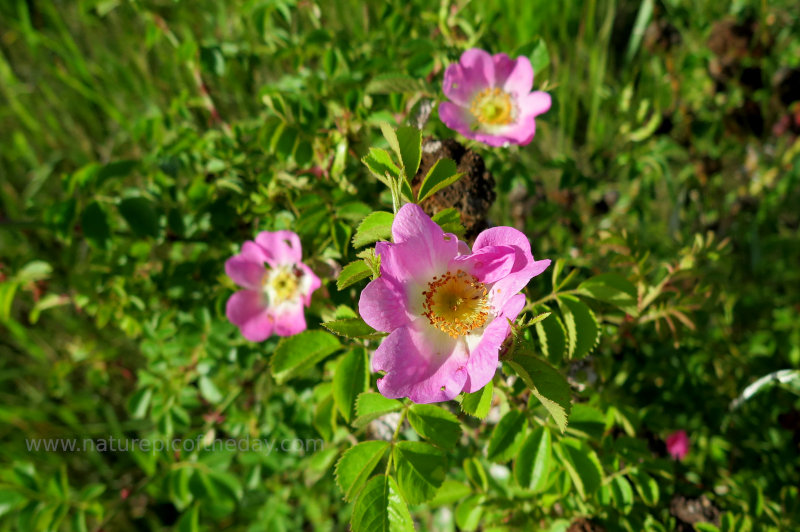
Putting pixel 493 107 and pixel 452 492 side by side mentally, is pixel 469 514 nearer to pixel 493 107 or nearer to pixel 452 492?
pixel 452 492

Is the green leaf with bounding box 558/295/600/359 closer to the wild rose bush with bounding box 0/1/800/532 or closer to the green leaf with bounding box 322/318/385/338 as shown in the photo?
the wild rose bush with bounding box 0/1/800/532

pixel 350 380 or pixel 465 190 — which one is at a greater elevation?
pixel 465 190

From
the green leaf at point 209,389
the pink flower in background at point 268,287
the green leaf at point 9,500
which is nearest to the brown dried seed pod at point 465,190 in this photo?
the pink flower in background at point 268,287

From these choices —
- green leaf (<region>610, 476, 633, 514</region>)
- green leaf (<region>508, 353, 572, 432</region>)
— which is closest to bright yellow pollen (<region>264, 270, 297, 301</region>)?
green leaf (<region>508, 353, 572, 432</region>)

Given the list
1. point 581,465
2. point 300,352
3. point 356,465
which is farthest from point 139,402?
point 581,465

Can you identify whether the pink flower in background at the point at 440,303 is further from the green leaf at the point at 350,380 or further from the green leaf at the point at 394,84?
the green leaf at the point at 394,84

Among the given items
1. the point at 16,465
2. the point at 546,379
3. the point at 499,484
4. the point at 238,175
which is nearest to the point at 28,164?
the point at 16,465
